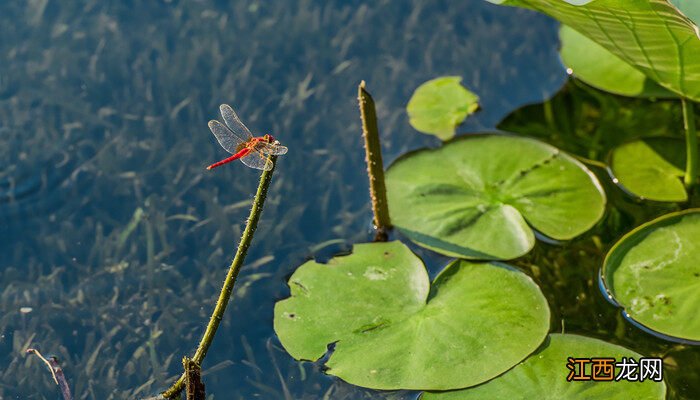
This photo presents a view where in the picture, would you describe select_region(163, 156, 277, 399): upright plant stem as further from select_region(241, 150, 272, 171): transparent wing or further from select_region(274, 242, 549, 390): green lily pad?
select_region(274, 242, 549, 390): green lily pad

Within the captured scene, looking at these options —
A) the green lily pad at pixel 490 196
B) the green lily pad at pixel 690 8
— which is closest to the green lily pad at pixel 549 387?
the green lily pad at pixel 490 196

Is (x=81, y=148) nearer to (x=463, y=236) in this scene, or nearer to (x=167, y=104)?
(x=167, y=104)

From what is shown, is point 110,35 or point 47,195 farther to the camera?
point 110,35

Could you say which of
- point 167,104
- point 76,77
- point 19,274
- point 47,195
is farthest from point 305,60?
point 19,274

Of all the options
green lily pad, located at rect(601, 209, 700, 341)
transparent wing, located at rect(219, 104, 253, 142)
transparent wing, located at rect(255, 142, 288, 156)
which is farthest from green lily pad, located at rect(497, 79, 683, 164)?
transparent wing, located at rect(255, 142, 288, 156)

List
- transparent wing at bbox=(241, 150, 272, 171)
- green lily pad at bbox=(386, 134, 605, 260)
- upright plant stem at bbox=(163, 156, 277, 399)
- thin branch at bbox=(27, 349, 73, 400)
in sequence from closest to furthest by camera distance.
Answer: upright plant stem at bbox=(163, 156, 277, 399) < transparent wing at bbox=(241, 150, 272, 171) < thin branch at bbox=(27, 349, 73, 400) < green lily pad at bbox=(386, 134, 605, 260)
